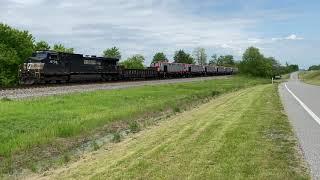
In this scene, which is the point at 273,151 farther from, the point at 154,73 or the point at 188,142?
the point at 154,73

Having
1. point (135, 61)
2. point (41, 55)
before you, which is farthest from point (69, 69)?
point (135, 61)

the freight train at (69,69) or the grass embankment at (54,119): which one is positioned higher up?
the freight train at (69,69)

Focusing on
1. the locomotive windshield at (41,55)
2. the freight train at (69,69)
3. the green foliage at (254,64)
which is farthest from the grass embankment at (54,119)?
the green foliage at (254,64)

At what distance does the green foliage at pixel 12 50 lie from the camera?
62.5 m

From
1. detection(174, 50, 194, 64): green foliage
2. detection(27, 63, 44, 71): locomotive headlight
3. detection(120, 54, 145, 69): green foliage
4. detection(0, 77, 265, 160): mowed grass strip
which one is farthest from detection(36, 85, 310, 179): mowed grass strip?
detection(174, 50, 194, 64): green foliage

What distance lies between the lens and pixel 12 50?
2586 inches

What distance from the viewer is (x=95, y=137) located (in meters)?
18.2

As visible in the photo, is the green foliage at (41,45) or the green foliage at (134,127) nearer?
the green foliage at (134,127)

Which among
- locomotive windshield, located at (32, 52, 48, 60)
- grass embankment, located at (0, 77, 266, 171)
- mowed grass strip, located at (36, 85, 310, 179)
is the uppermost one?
locomotive windshield, located at (32, 52, 48, 60)

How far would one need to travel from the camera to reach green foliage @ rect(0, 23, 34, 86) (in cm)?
6253

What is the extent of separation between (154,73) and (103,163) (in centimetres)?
6707

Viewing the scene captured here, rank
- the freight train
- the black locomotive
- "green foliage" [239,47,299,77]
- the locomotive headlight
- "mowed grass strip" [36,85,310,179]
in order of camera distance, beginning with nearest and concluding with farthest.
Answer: "mowed grass strip" [36,85,310,179]
the locomotive headlight
the black locomotive
the freight train
"green foliage" [239,47,299,77]

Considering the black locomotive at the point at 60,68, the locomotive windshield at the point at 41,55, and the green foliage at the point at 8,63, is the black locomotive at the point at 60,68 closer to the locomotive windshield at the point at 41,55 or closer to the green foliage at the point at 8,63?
the locomotive windshield at the point at 41,55

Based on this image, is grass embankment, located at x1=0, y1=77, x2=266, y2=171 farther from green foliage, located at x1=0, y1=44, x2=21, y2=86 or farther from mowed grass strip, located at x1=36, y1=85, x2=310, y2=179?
green foliage, located at x1=0, y1=44, x2=21, y2=86
